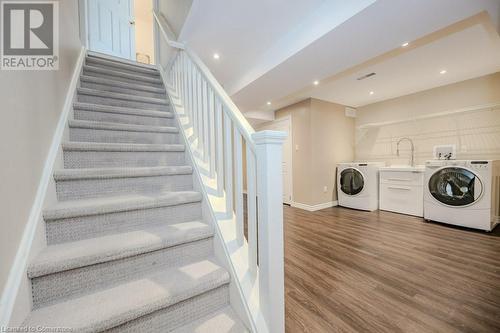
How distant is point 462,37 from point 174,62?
10.4 ft

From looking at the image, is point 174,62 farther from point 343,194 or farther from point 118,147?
point 343,194

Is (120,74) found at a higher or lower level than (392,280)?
higher

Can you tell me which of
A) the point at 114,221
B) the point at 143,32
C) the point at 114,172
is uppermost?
the point at 143,32

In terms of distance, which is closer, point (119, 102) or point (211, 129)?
point (211, 129)

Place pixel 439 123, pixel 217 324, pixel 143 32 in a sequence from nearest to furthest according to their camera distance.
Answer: pixel 217 324, pixel 439 123, pixel 143 32

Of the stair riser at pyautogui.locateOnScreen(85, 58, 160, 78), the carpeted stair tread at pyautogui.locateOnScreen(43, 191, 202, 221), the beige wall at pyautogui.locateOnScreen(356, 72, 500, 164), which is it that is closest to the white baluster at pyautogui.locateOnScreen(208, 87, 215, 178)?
the carpeted stair tread at pyautogui.locateOnScreen(43, 191, 202, 221)

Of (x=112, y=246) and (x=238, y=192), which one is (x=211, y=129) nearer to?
(x=238, y=192)

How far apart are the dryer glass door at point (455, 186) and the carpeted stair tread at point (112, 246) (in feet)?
11.4

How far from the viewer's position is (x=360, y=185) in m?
3.83

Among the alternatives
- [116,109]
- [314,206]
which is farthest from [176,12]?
[314,206]

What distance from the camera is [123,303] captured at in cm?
80

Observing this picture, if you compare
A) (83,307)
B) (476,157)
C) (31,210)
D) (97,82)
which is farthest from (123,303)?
(476,157)

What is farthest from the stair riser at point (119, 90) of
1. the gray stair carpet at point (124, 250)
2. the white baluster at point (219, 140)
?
the white baluster at point (219, 140)

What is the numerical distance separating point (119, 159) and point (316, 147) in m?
3.45
